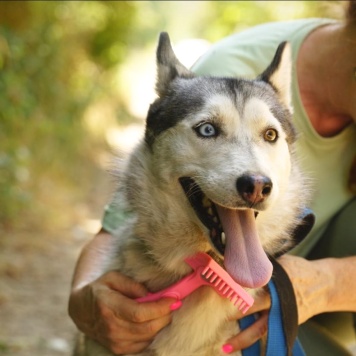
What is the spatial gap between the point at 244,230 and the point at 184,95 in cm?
61

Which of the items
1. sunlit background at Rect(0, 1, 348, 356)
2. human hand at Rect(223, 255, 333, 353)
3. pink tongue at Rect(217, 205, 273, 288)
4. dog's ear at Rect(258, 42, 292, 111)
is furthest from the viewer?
sunlit background at Rect(0, 1, 348, 356)

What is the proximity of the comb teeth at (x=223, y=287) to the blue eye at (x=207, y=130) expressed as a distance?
1.58 ft

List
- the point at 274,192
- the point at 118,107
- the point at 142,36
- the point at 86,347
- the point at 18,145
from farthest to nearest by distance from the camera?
the point at 142,36 → the point at 118,107 → the point at 18,145 → the point at 86,347 → the point at 274,192

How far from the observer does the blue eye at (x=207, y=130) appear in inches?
87.5

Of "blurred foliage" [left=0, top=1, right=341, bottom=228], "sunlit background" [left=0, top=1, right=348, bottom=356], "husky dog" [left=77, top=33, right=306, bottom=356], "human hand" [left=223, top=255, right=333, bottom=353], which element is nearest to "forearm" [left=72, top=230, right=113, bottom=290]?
"husky dog" [left=77, top=33, right=306, bottom=356]

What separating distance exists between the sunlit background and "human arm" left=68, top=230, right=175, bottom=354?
0.52 m

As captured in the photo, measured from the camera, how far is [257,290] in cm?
238

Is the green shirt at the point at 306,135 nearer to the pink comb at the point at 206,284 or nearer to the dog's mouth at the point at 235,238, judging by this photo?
the pink comb at the point at 206,284

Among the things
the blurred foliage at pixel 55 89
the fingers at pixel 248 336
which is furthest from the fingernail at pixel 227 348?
the blurred foliage at pixel 55 89

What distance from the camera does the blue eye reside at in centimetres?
222

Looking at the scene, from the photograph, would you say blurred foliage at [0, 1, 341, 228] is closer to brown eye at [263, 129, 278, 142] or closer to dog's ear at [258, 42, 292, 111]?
dog's ear at [258, 42, 292, 111]

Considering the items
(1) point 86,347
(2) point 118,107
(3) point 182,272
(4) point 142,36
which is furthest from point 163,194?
(4) point 142,36

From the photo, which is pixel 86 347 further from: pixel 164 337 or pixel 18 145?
pixel 18 145

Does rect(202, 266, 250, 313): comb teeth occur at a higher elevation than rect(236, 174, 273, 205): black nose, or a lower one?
lower
